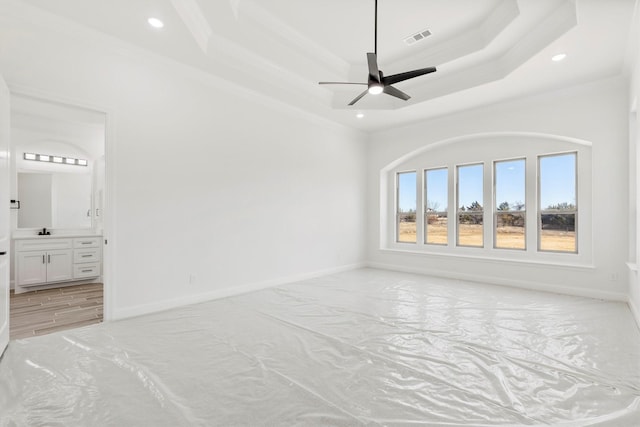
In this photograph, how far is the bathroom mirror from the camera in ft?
17.9

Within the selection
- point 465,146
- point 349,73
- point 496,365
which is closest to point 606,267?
point 465,146

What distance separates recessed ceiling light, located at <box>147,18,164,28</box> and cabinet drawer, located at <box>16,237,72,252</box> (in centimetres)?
438

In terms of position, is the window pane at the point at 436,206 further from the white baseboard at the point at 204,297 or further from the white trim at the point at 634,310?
the white trim at the point at 634,310

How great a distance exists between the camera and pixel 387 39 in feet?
13.0

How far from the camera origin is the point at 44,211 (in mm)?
5602

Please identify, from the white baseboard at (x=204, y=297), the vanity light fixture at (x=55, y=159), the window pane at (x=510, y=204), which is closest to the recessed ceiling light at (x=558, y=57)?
the window pane at (x=510, y=204)

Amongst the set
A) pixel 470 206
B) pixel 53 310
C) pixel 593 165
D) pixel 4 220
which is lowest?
pixel 53 310

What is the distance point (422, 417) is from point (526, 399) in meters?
0.76

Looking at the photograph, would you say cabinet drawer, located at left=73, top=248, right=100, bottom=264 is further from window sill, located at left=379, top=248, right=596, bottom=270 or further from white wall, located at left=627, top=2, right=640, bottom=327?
white wall, located at left=627, top=2, right=640, bottom=327

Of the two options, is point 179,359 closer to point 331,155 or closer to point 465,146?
point 331,155

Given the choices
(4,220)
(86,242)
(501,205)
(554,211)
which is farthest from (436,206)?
(86,242)

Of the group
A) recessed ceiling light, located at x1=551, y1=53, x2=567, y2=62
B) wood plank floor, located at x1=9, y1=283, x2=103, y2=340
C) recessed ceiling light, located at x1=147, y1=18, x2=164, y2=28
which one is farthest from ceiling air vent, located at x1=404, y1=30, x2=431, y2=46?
wood plank floor, located at x1=9, y1=283, x2=103, y2=340

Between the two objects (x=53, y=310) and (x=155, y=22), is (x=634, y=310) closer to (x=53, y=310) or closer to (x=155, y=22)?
(x=155, y=22)

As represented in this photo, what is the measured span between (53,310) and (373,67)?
4919 mm
